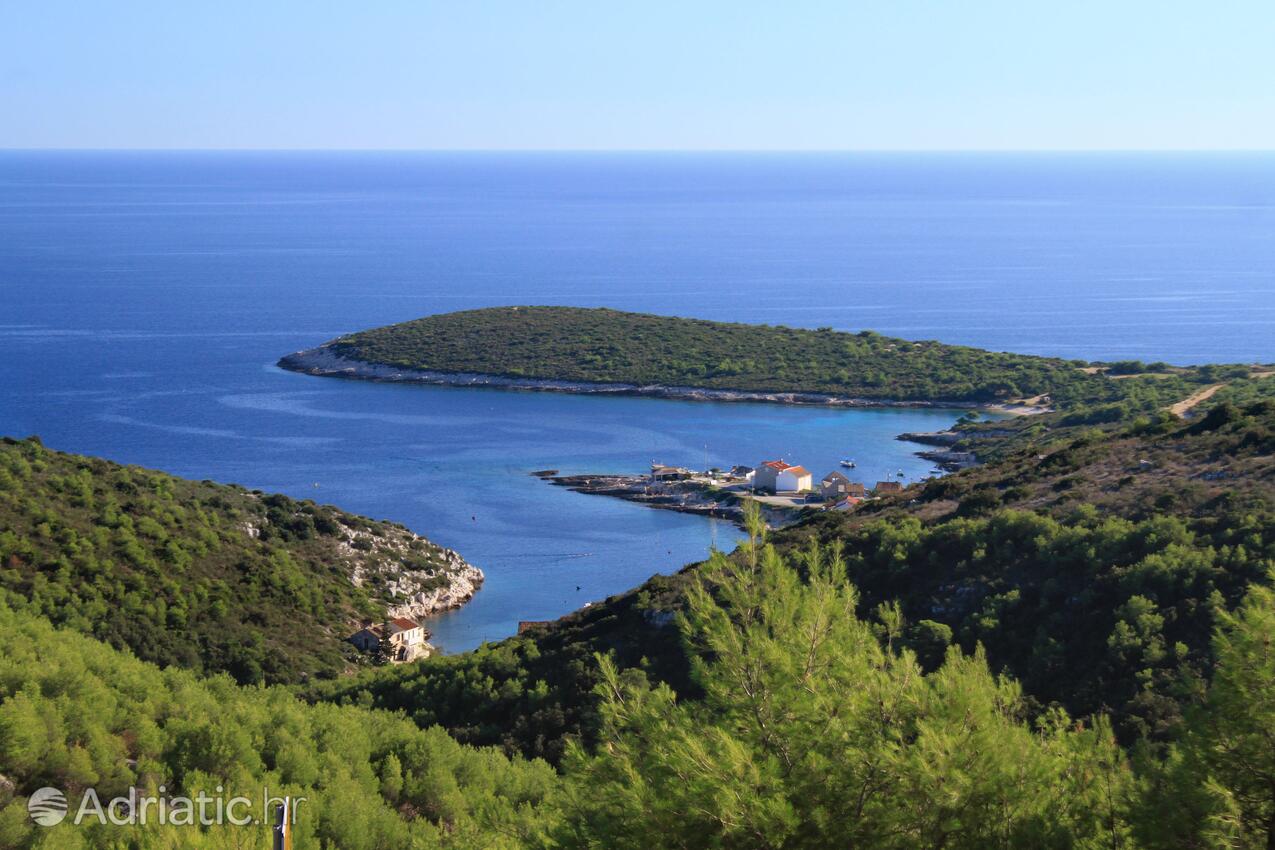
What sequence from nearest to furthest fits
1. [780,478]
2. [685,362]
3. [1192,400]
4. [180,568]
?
[180,568] → [780,478] → [1192,400] → [685,362]

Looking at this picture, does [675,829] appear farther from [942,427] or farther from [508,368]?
[508,368]

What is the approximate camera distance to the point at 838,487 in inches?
1884

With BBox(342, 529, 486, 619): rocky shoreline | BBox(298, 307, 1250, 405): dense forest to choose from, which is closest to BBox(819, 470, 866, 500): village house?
BBox(342, 529, 486, 619): rocky shoreline

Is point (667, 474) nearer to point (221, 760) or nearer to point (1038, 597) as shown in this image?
point (1038, 597)

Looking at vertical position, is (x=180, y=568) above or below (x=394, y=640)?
above

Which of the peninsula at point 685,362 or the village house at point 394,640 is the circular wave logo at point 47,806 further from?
the peninsula at point 685,362

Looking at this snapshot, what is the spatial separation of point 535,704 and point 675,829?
1214cm

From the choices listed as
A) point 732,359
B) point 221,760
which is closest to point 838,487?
point 732,359

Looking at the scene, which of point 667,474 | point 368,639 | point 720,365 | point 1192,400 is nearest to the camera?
point 368,639

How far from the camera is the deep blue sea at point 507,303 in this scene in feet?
162

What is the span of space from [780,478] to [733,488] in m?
2.10

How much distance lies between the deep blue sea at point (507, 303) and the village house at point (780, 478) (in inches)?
160

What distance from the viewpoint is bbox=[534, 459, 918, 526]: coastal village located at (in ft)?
153

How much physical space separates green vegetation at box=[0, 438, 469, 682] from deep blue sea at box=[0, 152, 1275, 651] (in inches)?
160
